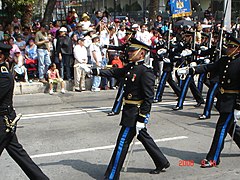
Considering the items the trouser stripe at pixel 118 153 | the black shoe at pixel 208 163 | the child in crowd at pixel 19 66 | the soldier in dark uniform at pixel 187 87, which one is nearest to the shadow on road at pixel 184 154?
the black shoe at pixel 208 163

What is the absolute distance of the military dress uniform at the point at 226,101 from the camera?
6055 mm

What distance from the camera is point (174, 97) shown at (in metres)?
12.2

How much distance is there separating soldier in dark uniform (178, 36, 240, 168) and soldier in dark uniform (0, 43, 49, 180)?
2609 mm

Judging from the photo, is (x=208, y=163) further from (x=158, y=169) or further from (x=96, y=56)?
(x=96, y=56)

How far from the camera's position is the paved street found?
19.6ft

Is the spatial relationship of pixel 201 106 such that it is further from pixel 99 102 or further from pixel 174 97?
pixel 99 102

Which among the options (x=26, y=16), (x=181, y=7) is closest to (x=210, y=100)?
(x=181, y=7)

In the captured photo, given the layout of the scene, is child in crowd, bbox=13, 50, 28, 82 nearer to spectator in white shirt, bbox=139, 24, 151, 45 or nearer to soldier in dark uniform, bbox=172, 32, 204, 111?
spectator in white shirt, bbox=139, 24, 151, 45

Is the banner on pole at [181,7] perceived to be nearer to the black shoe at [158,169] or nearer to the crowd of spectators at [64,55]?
the crowd of spectators at [64,55]

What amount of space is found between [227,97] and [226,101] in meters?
0.08

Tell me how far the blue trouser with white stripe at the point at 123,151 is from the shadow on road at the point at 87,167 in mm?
360

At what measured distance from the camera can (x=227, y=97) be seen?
20.2 ft

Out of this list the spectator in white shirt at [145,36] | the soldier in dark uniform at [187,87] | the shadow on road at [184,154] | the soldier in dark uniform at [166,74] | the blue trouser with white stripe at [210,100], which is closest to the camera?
the shadow on road at [184,154]

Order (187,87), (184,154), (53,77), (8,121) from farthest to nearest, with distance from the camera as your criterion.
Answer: (53,77), (187,87), (184,154), (8,121)
